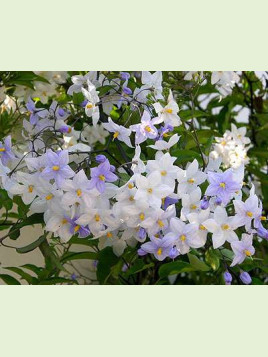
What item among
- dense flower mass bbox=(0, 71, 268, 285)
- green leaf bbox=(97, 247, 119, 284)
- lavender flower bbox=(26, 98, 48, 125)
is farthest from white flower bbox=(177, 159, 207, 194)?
lavender flower bbox=(26, 98, 48, 125)

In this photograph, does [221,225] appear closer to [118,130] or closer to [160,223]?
[160,223]

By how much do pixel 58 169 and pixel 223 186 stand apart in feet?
0.90

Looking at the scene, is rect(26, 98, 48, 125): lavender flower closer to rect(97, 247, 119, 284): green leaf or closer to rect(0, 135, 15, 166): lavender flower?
rect(0, 135, 15, 166): lavender flower

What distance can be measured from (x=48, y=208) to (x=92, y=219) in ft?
0.29

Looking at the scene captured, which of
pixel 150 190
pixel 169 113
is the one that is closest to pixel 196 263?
pixel 150 190

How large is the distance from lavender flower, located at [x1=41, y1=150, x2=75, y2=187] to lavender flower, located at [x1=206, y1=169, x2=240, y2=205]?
0.23m

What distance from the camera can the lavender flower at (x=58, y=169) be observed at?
1.07 metres

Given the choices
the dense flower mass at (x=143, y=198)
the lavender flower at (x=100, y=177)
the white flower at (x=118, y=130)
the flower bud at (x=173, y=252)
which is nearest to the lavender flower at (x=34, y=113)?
the dense flower mass at (x=143, y=198)

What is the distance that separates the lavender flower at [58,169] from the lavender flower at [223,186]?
0.23 m

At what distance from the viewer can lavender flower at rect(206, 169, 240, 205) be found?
3.52ft

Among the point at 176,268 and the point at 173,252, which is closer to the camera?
the point at 173,252

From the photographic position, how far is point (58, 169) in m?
1.08

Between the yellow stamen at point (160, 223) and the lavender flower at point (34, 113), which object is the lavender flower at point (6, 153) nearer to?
the lavender flower at point (34, 113)

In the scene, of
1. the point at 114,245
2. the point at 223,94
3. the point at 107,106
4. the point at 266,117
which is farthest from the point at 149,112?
the point at 266,117
